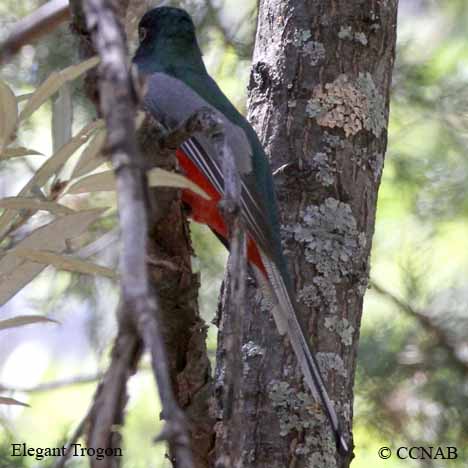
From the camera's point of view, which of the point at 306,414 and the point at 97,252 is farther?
the point at 97,252

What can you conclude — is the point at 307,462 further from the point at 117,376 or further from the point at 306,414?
the point at 117,376

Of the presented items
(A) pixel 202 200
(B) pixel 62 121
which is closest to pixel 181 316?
(B) pixel 62 121

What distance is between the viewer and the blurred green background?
3566mm

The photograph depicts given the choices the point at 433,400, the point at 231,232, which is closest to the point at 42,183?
the point at 231,232

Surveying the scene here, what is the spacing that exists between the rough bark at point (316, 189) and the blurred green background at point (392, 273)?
127 cm

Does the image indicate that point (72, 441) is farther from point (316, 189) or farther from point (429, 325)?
point (429, 325)

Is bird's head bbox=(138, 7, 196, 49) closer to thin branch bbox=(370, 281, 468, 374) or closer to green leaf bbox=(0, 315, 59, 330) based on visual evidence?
thin branch bbox=(370, 281, 468, 374)

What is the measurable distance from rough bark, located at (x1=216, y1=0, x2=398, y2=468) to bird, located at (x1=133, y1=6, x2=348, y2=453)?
68mm

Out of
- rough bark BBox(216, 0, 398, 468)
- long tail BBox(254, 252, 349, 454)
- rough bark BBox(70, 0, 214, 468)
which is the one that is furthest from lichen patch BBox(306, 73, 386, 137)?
rough bark BBox(70, 0, 214, 468)

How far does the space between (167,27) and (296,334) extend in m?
1.22

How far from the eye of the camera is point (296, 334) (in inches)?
76.5

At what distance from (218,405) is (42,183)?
78cm

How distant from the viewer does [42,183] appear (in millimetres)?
1256

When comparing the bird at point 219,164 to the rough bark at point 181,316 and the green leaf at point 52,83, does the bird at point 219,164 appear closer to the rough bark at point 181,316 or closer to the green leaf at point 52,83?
the rough bark at point 181,316
